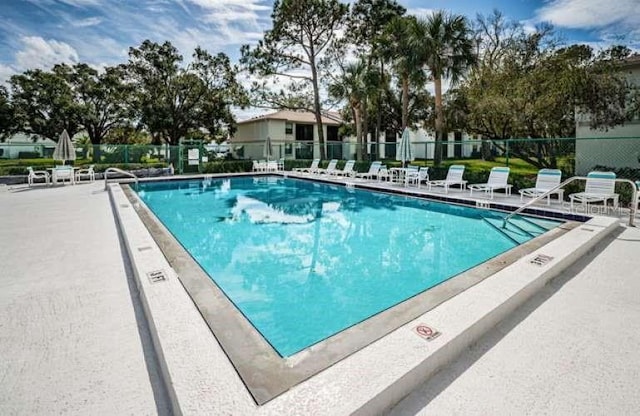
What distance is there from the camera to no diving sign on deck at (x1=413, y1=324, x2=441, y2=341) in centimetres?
261

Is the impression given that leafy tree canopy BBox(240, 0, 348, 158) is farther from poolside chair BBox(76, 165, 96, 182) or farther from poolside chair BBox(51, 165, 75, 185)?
poolside chair BBox(51, 165, 75, 185)

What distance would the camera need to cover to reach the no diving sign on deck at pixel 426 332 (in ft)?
8.56

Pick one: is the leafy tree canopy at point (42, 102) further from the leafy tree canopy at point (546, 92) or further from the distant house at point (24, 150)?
the leafy tree canopy at point (546, 92)

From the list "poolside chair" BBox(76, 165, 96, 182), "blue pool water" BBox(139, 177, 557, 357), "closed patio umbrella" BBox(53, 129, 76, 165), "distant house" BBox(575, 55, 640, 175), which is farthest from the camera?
"poolside chair" BBox(76, 165, 96, 182)

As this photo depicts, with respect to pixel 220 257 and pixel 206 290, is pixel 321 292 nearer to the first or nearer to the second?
pixel 206 290

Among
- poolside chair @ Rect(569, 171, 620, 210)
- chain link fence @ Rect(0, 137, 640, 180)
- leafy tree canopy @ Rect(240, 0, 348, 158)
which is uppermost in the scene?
leafy tree canopy @ Rect(240, 0, 348, 158)

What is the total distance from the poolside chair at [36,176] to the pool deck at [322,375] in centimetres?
1238

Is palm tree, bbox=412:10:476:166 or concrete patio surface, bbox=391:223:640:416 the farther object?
palm tree, bbox=412:10:476:166

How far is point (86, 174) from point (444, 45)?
1692 centimetres

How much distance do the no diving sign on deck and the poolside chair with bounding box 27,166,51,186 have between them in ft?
55.4

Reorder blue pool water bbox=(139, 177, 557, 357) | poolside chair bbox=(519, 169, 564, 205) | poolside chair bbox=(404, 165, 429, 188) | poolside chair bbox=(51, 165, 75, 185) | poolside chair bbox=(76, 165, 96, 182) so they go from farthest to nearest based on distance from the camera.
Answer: poolside chair bbox=(76, 165, 96, 182) → poolside chair bbox=(51, 165, 75, 185) → poolside chair bbox=(404, 165, 429, 188) → poolside chair bbox=(519, 169, 564, 205) → blue pool water bbox=(139, 177, 557, 357)

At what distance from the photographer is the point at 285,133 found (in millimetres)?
30578

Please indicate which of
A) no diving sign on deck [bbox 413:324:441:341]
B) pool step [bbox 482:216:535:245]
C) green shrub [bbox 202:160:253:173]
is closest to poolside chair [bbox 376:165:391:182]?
pool step [bbox 482:216:535:245]

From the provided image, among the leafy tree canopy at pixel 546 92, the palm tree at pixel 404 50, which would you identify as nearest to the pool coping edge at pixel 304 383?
the leafy tree canopy at pixel 546 92
